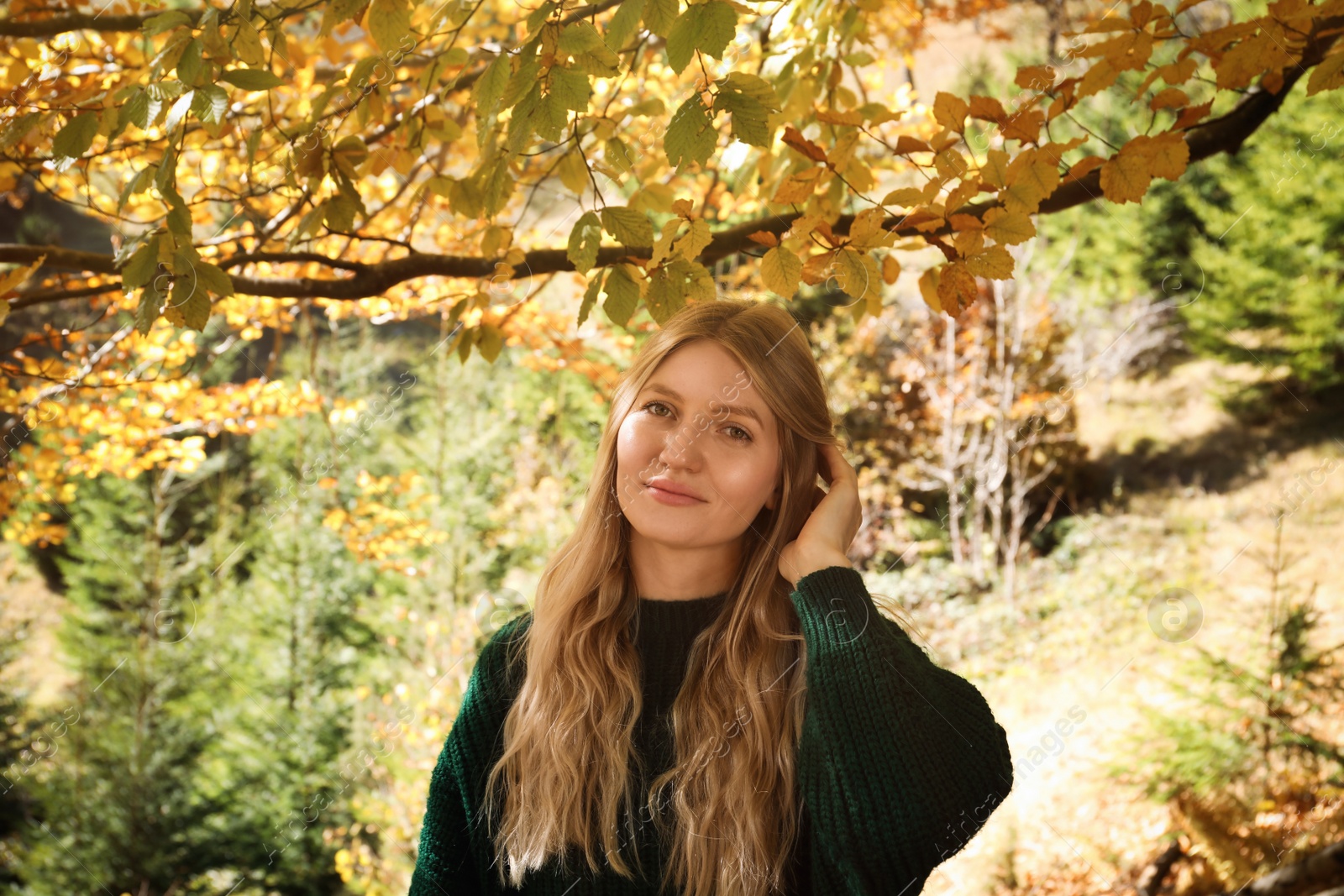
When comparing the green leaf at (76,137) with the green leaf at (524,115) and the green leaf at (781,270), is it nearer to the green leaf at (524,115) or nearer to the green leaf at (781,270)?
the green leaf at (524,115)

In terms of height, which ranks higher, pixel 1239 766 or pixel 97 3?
pixel 97 3

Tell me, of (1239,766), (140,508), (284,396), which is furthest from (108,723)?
(1239,766)

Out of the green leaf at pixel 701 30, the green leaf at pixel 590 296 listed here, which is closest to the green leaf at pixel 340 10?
the green leaf at pixel 590 296

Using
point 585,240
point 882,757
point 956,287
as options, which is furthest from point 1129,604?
point 585,240

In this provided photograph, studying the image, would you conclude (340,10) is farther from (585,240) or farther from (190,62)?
(585,240)

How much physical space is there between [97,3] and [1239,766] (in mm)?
5110

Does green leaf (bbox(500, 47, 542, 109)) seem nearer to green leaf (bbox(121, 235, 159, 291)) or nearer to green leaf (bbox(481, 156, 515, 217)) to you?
green leaf (bbox(481, 156, 515, 217))

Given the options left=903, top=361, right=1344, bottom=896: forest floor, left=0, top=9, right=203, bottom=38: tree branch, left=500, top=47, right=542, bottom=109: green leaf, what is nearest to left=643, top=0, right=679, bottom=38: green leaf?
left=500, top=47, right=542, bottom=109: green leaf

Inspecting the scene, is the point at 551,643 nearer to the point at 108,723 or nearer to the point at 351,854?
the point at 351,854

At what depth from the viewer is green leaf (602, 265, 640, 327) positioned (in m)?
1.41

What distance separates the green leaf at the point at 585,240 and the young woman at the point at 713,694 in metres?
0.16

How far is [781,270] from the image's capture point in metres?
1.35

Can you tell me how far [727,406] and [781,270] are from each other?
0.67 feet

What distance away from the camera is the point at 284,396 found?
3.66 metres
